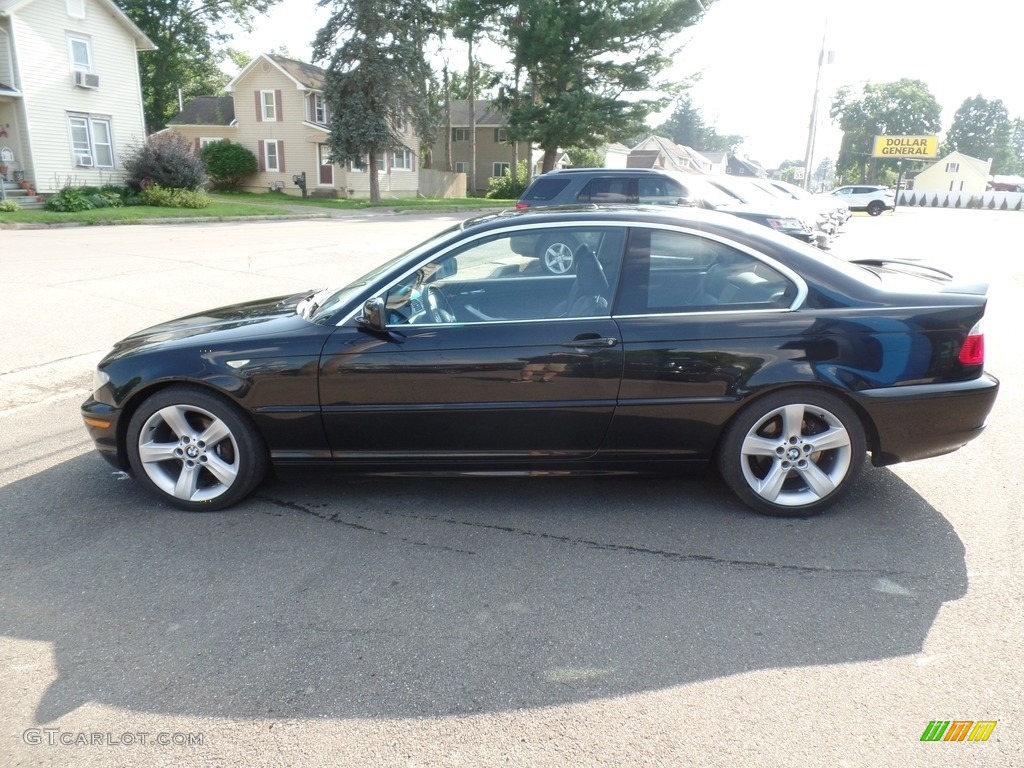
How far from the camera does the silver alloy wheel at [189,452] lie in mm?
4113

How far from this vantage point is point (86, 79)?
93.4ft

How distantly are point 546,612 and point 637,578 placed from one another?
1.67ft

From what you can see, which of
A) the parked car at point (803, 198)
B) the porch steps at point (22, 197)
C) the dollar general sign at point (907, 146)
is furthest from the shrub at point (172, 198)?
the dollar general sign at point (907, 146)

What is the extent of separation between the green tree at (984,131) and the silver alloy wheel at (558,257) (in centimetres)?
14098

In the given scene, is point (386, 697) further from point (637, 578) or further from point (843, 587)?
point (843, 587)

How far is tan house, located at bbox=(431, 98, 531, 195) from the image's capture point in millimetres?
57344

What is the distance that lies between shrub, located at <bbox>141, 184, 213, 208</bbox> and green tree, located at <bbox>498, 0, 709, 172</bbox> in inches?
Result: 672

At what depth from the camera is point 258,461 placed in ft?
13.6

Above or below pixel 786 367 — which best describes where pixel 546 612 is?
below

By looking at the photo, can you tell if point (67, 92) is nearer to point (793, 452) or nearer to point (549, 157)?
point (549, 157)

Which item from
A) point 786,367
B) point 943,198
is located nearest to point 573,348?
point 786,367

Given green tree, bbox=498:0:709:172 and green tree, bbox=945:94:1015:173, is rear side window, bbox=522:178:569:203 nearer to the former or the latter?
green tree, bbox=498:0:709:172

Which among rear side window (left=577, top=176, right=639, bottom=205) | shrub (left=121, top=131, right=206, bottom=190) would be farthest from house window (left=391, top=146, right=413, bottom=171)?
rear side window (left=577, top=176, right=639, bottom=205)

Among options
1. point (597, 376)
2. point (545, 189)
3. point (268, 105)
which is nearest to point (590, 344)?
point (597, 376)
